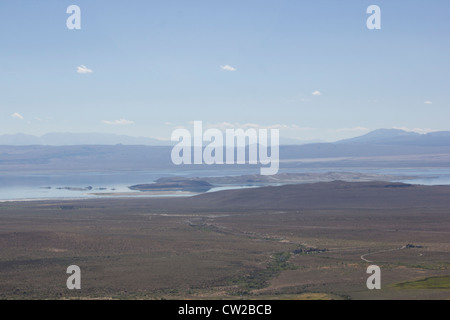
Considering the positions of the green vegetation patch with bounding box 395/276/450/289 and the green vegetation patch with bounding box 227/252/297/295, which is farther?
the green vegetation patch with bounding box 227/252/297/295

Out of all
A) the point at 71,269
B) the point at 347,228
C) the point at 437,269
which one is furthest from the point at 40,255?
the point at 347,228

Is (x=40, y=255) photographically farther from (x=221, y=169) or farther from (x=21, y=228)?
(x=221, y=169)

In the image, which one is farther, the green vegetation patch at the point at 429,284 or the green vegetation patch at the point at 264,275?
the green vegetation patch at the point at 264,275

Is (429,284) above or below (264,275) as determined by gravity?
above

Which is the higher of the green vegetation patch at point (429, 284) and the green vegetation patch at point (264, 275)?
the green vegetation patch at point (429, 284)

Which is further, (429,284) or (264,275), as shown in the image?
(264,275)

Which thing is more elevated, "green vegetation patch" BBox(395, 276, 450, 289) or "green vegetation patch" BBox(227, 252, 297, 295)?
"green vegetation patch" BBox(395, 276, 450, 289)
